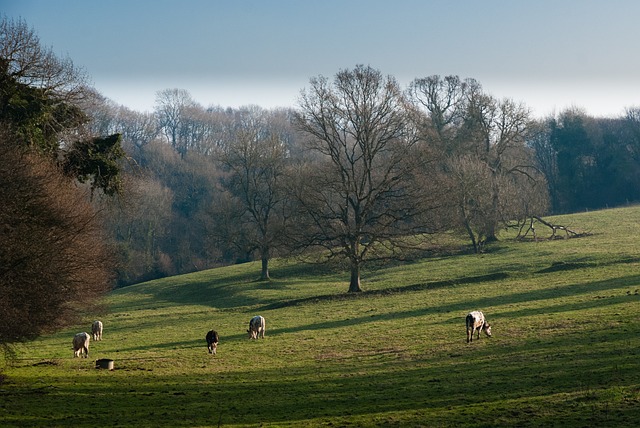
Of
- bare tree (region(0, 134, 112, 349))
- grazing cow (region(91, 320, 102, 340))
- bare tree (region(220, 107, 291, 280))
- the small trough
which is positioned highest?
bare tree (region(220, 107, 291, 280))

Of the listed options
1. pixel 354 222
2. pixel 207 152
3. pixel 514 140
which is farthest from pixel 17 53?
pixel 207 152

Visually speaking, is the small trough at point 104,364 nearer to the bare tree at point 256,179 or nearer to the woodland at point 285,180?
the woodland at point 285,180

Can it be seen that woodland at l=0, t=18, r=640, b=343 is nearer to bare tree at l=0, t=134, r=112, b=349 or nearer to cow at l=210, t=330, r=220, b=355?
bare tree at l=0, t=134, r=112, b=349

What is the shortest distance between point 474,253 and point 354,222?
15.3 meters

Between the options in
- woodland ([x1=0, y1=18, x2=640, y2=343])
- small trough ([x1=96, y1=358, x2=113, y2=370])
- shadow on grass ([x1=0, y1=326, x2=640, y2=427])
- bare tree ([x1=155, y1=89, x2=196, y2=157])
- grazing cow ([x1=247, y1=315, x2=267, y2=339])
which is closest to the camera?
shadow on grass ([x1=0, y1=326, x2=640, y2=427])

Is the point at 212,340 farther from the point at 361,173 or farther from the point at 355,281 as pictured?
the point at 361,173

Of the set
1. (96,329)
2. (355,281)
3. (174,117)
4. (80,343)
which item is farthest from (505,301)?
(174,117)

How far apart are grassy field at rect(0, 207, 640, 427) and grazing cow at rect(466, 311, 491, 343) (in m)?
0.36

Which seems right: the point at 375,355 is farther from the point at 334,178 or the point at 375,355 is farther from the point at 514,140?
the point at 514,140

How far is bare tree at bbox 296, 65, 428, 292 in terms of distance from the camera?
170ft

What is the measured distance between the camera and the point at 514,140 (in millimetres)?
73688

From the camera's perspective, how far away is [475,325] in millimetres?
29172

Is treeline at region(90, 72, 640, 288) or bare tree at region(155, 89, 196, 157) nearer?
treeline at region(90, 72, 640, 288)

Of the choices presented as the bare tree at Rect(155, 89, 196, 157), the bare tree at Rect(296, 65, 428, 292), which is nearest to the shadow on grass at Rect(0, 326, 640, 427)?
the bare tree at Rect(296, 65, 428, 292)
